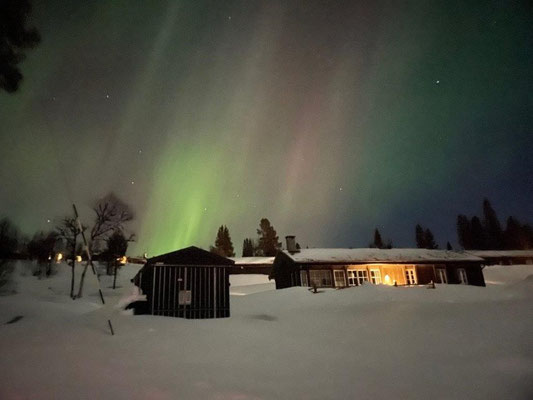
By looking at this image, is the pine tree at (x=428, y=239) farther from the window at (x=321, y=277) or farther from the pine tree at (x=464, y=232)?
the window at (x=321, y=277)

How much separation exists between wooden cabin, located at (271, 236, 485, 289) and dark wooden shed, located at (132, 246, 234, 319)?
12878 millimetres

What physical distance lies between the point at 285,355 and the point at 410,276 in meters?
28.0

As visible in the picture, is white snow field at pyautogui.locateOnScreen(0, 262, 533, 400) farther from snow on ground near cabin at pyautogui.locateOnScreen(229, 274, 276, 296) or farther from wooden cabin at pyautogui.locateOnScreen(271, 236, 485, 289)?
snow on ground near cabin at pyautogui.locateOnScreen(229, 274, 276, 296)

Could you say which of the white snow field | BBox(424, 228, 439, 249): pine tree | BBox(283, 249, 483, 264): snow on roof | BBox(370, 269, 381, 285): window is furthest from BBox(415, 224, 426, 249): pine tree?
the white snow field

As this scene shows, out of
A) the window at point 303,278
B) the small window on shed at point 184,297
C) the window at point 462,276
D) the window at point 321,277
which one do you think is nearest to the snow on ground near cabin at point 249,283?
the window at point 303,278

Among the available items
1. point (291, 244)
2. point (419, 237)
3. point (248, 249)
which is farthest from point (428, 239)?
point (291, 244)

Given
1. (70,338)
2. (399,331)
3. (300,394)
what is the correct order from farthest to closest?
(399,331) → (70,338) → (300,394)

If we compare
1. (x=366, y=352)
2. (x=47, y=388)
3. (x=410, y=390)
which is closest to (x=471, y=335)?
(x=366, y=352)

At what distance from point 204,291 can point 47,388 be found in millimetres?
15170

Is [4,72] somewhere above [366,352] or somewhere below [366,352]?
above

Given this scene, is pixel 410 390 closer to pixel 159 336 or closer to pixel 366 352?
pixel 366 352

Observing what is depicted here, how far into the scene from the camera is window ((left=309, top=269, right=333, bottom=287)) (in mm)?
34250

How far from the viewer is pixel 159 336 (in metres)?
13.6

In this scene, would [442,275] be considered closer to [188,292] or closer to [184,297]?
[188,292]
